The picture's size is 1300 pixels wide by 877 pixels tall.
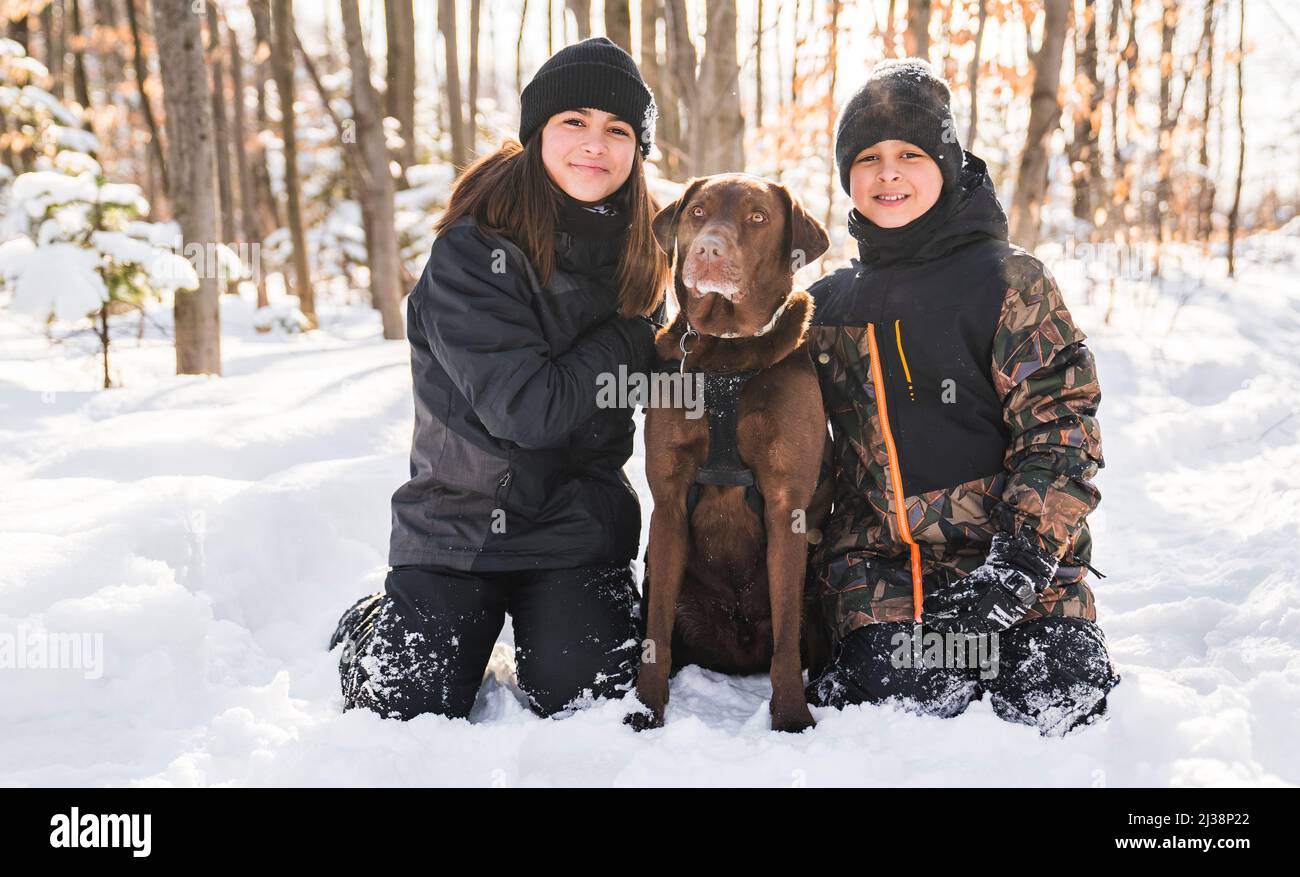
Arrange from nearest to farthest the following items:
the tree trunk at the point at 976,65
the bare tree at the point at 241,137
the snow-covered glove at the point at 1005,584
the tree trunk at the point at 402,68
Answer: the snow-covered glove at the point at 1005,584 < the tree trunk at the point at 976,65 < the tree trunk at the point at 402,68 < the bare tree at the point at 241,137

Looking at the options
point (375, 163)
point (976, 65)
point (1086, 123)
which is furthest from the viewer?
point (1086, 123)

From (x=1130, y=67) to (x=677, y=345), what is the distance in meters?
10.0

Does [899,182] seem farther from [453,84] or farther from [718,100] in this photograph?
[453,84]

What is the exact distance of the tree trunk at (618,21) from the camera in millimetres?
5113

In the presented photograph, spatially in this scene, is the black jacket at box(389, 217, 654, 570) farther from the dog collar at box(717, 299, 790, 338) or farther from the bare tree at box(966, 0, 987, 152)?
the bare tree at box(966, 0, 987, 152)

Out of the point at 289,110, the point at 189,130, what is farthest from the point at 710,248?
the point at 289,110

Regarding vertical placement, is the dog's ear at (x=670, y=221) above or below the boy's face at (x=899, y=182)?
below

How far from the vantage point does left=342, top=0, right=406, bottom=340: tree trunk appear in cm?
849

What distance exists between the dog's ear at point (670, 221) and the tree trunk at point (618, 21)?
2.87 metres

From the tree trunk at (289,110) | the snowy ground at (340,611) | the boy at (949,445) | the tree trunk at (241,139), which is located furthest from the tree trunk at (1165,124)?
the tree trunk at (241,139)

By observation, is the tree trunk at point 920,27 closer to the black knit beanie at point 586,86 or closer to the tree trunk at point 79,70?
the black knit beanie at point 586,86

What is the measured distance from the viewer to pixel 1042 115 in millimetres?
5910

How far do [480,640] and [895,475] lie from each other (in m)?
1.25
